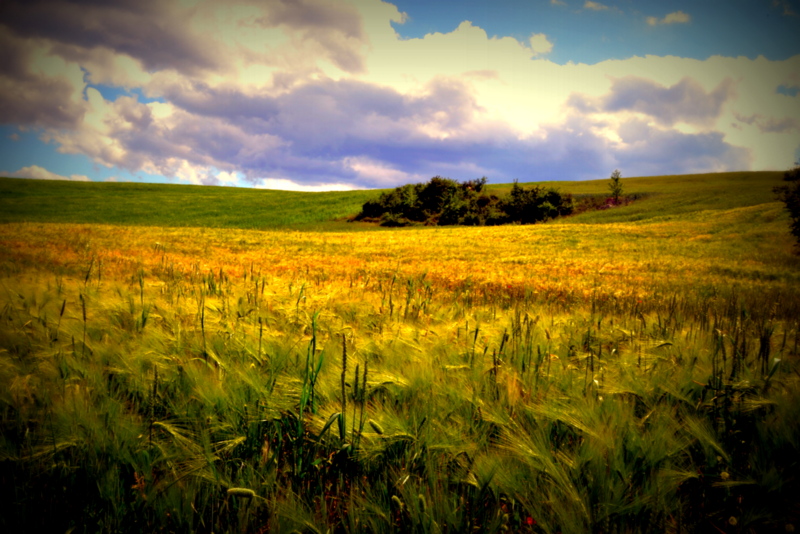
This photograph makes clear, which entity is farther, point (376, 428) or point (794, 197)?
point (794, 197)

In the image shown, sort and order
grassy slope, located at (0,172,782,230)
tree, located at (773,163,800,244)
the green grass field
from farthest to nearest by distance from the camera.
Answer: grassy slope, located at (0,172,782,230) < tree, located at (773,163,800,244) < the green grass field

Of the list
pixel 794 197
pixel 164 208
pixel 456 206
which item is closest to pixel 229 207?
pixel 164 208

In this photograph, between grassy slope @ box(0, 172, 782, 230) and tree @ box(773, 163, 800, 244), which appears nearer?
tree @ box(773, 163, 800, 244)

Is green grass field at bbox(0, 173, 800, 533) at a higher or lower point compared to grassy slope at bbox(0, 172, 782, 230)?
lower

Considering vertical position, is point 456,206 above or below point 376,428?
above

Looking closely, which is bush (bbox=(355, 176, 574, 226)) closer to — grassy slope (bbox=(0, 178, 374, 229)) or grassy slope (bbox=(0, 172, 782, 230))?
grassy slope (bbox=(0, 172, 782, 230))

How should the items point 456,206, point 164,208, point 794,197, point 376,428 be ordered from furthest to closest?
point 164,208, point 456,206, point 794,197, point 376,428

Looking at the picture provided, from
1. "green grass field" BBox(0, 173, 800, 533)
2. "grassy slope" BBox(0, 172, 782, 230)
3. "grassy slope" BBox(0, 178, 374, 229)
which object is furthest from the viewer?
"grassy slope" BBox(0, 178, 374, 229)

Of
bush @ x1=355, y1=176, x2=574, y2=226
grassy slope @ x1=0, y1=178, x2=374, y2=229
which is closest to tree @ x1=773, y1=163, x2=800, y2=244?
bush @ x1=355, y1=176, x2=574, y2=226

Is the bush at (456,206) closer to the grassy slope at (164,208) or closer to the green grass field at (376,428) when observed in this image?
the grassy slope at (164,208)

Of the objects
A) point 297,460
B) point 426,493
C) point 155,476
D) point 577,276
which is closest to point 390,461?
point 426,493

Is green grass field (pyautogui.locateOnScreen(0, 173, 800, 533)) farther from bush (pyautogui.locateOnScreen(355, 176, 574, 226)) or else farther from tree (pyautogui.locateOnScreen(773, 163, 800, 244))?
bush (pyautogui.locateOnScreen(355, 176, 574, 226))

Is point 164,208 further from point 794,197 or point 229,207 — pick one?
point 794,197

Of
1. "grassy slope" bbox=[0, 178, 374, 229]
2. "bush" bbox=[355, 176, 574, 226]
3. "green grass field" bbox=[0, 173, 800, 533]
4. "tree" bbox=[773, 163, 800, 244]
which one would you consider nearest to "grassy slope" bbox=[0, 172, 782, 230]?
"grassy slope" bbox=[0, 178, 374, 229]
